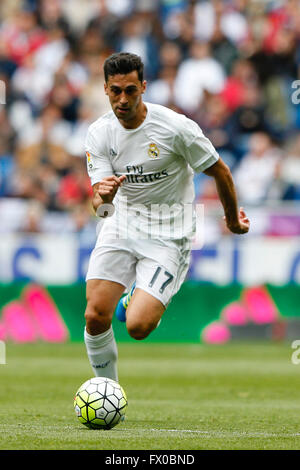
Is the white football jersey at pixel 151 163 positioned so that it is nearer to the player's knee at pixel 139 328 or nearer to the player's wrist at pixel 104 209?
the player's wrist at pixel 104 209

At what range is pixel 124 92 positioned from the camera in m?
6.90

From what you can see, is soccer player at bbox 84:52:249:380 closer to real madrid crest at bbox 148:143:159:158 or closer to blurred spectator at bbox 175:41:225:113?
real madrid crest at bbox 148:143:159:158

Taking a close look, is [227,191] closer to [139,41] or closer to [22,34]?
[139,41]

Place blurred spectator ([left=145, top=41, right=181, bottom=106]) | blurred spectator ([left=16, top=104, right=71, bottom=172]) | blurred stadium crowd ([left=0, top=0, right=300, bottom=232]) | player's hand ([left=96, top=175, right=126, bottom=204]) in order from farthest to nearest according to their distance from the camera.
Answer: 1. blurred spectator ([left=145, top=41, right=181, bottom=106])
2. blurred spectator ([left=16, top=104, right=71, bottom=172])
3. blurred stadium crowd ([left=0, top=0, right=300, bottom=232])
4. player's hand ([left=96, top=175, right=126, bottom=204])

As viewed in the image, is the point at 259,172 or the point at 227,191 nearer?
the point at 227,191

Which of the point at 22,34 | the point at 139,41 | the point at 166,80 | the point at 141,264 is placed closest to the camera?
the point at 141,264

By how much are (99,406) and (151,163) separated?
191 cm

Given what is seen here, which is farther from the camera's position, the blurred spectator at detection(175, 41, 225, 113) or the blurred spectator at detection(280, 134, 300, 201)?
the blurred spectator at detection(175, 41, 225, 113)

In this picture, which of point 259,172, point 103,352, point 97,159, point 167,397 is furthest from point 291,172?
point 103,352

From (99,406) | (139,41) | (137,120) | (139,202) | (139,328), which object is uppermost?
(139,41)

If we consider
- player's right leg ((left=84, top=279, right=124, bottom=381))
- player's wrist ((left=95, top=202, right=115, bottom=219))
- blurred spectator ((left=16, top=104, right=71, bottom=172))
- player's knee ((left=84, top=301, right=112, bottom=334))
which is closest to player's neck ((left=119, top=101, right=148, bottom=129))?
player's wrist ((left=95, top=202, right=115, bottom=219))

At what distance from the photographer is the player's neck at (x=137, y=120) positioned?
7.21 meters

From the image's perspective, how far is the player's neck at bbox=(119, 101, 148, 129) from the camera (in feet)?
23.7

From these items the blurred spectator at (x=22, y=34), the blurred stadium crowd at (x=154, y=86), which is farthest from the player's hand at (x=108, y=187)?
the blurred spectator at (x=22, y=34)
